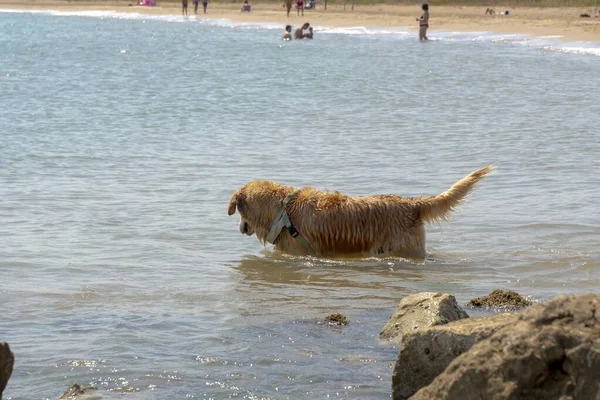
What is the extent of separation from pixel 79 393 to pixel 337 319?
2029mm

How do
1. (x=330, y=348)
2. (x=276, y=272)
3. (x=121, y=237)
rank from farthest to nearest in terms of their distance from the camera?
(x=121, y=237), (x=276, y=272), (x=330, y=348)

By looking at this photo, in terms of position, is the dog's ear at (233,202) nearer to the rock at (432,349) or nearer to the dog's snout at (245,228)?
the dog's snout at (245,228)

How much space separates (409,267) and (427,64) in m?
22.9

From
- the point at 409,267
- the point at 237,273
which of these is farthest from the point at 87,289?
the point at 409,267

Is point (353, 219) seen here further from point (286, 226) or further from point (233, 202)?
point (233, 202)

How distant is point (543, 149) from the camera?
579 inches

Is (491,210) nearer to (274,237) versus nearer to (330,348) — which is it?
(274,237)

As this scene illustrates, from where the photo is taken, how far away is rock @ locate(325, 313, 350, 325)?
679cm

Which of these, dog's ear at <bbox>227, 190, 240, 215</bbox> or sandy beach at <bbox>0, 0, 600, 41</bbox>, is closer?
dog's ear at <bbox>227, 190, 240, 215</bbox>

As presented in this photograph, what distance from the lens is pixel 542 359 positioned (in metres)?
3.56

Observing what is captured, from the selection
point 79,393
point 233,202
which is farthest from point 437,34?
point 79,393

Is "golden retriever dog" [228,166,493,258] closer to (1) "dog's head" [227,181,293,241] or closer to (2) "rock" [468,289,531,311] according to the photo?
(1) "dog's head" [227,181,293,241]

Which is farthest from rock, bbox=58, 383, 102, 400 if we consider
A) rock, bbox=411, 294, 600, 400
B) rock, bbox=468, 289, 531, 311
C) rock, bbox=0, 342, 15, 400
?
rock, bbox=468, 289, 531, 311

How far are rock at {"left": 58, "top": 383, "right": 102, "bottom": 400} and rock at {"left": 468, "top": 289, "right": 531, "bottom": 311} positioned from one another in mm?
2877
